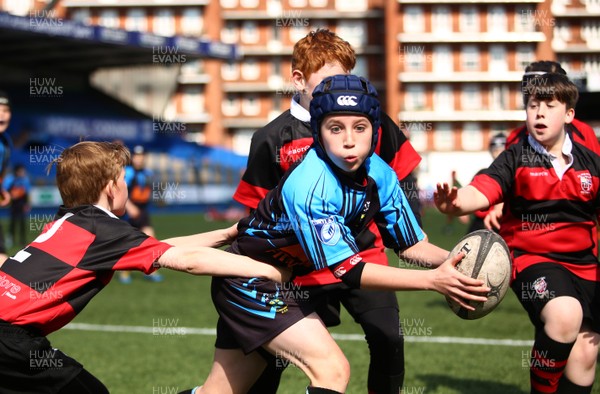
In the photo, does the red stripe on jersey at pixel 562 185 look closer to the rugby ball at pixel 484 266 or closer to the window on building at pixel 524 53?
the rugby ball at pixel 484 266

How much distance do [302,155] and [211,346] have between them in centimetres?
389

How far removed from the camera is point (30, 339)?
149 inches

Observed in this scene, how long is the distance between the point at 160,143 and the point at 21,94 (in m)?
8.19

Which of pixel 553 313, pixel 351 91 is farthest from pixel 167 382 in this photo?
pixel 351 91

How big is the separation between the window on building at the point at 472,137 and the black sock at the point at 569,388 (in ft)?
208

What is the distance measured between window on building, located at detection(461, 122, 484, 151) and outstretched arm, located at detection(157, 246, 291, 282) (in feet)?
212

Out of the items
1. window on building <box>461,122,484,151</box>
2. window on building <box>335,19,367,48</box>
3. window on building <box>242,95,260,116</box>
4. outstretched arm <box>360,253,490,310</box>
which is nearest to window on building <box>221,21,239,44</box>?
window on building <box>242,95,260,116</box>

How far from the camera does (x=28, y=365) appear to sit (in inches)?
148

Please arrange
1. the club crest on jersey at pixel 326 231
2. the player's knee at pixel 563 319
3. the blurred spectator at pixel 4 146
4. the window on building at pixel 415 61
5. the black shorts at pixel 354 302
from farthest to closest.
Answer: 1. the window on building at pixel 415 61
2. the blurred spectator at pixel 4 146
3. the player's knee at pixel 563 319
4. the black shorts at pixel 354 302
5. the club crest on jersey at pixel 326 231

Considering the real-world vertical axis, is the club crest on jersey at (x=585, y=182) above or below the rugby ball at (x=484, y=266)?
above

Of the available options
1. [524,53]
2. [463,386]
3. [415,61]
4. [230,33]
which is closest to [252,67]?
[230,33]

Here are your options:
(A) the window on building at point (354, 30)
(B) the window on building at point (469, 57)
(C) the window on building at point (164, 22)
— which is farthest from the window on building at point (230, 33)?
(B) the window on building at point (469, 57)

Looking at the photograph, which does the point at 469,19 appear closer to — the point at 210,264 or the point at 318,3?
the point at 318,3

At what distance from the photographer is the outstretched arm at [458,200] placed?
4.14 meters
